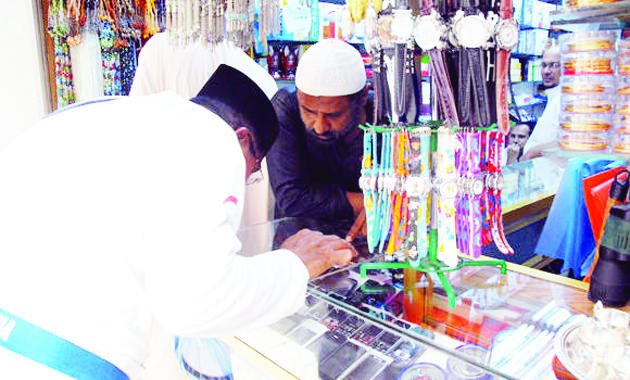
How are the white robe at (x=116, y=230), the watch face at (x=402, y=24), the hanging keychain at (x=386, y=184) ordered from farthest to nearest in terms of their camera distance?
the hanging keychain at (x=386, y=184) → the watch face at (x=402, y=24) → the white robe at (x=116, y=230)

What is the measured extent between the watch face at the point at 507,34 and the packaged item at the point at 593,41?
13 centimetres

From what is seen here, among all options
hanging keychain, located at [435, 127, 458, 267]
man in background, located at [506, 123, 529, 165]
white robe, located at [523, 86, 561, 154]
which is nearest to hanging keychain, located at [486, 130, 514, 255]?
hanging keychain, located at [435, 127, 458, 267]

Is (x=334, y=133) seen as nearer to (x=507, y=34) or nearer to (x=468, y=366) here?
(x=507, y=34)

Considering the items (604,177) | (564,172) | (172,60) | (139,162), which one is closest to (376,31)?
(139,162)

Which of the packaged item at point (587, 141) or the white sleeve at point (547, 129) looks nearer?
the packaged item at point (587, 141)

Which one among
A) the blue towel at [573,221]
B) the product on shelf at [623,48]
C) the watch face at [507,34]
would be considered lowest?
the blue towel at [573,221]

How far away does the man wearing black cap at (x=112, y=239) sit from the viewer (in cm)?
89

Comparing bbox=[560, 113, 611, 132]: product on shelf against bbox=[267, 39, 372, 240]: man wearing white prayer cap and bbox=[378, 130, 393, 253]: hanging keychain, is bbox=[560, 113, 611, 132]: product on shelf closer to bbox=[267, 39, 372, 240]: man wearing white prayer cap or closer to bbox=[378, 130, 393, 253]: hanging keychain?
bbox=[378, 130, 393, 253]: hanging keychain

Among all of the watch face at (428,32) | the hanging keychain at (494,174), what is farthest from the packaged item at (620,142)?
the watch face at (428,32)

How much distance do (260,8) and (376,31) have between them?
552mm

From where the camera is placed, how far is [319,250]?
144cm

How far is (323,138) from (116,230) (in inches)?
37.1

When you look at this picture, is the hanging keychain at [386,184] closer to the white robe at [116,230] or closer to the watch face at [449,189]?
the watch face at [449,189]

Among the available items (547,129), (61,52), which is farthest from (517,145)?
(61,52)
